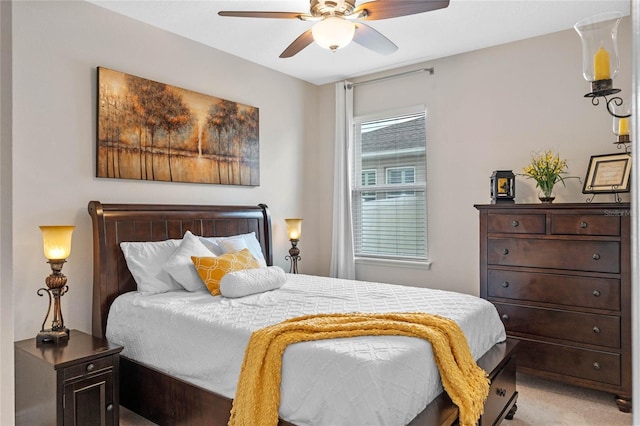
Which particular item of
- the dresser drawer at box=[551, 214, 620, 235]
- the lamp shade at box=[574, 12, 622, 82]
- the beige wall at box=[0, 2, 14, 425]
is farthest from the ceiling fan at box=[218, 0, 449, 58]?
the beige wall at box=[0, 2, 14, 425]

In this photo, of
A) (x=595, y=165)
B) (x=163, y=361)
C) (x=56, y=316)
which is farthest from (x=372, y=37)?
(x=56, y=316)

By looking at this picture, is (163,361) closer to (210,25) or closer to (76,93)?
Result: (76,93)

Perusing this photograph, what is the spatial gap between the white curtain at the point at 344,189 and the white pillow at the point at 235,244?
3.73 ft

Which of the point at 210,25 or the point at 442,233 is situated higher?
the point at 210,25

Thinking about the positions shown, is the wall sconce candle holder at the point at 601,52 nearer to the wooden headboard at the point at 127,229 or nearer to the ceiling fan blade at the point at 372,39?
the ceiling fan blade at the point at 372,39

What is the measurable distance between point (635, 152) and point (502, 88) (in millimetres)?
3743

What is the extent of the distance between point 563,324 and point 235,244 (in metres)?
2.54

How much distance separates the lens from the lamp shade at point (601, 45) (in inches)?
54.2

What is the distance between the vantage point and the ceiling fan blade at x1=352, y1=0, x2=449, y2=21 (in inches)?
87.0

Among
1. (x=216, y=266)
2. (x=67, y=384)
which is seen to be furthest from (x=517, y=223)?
(x=67, y=384)

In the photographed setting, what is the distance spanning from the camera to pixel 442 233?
413 centimetres

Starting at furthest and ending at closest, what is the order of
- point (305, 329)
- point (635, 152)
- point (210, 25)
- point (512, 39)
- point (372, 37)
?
point (512, 39)
point (210, 25)
point (372, 37)
point (305, 329)
point (635, 152)

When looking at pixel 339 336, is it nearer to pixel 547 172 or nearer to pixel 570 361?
pixel 570 361

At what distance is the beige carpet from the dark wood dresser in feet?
0.42
